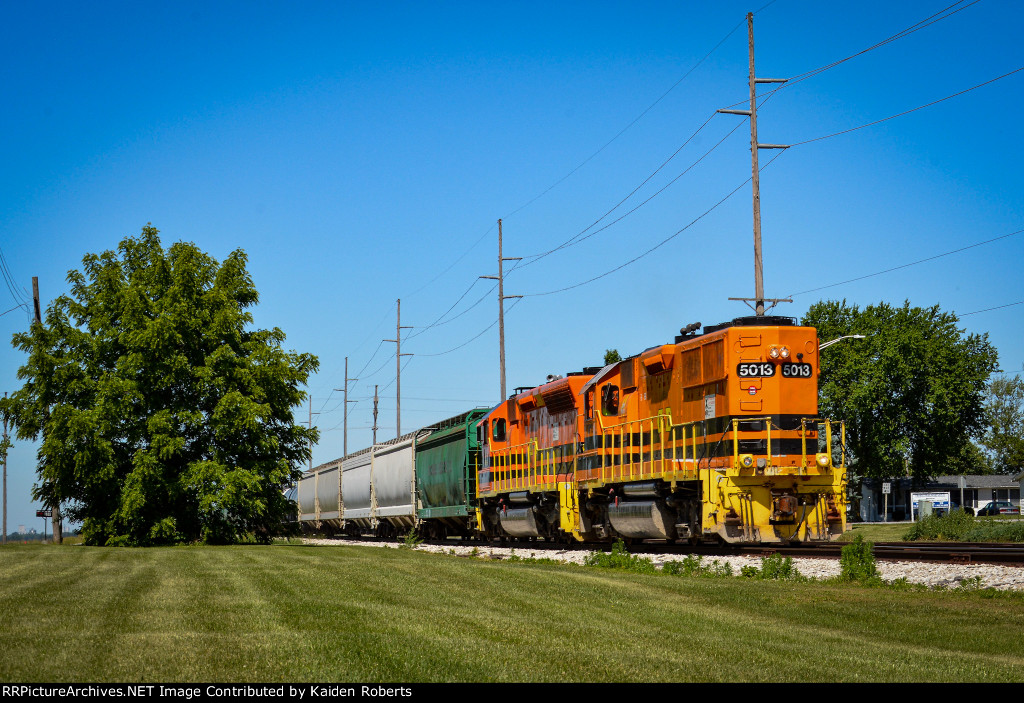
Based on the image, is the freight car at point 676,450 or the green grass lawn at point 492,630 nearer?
the green grass lawn at point 492,630

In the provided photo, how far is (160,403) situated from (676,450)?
71.6 ft

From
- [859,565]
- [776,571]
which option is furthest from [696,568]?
[859,565]

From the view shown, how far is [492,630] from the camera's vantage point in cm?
1077

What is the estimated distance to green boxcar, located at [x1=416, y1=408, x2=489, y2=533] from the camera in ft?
121

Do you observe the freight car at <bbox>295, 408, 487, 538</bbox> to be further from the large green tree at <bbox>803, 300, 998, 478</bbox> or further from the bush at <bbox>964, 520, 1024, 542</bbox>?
the large green tree at <bbox>803, 300, 998, 478</bbox>

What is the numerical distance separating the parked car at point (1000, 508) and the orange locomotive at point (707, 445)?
67.1 metres

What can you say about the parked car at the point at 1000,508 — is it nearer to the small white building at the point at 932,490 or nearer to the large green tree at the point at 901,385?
the small white building at the point at 932,490

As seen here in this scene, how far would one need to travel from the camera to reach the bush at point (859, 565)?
16.9m

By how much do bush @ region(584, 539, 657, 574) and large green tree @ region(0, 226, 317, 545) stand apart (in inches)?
692

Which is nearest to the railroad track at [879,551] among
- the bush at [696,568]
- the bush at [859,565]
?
the bush at [859,565]

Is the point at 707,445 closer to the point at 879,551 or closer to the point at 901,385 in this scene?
the point at 879,551

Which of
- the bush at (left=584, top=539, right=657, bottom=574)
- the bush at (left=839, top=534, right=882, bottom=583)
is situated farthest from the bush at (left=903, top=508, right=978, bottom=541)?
the bush at (left=839, top=534, right=882, bottom=583)

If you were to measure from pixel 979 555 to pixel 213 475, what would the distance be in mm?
25605

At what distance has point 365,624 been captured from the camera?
11.1m
